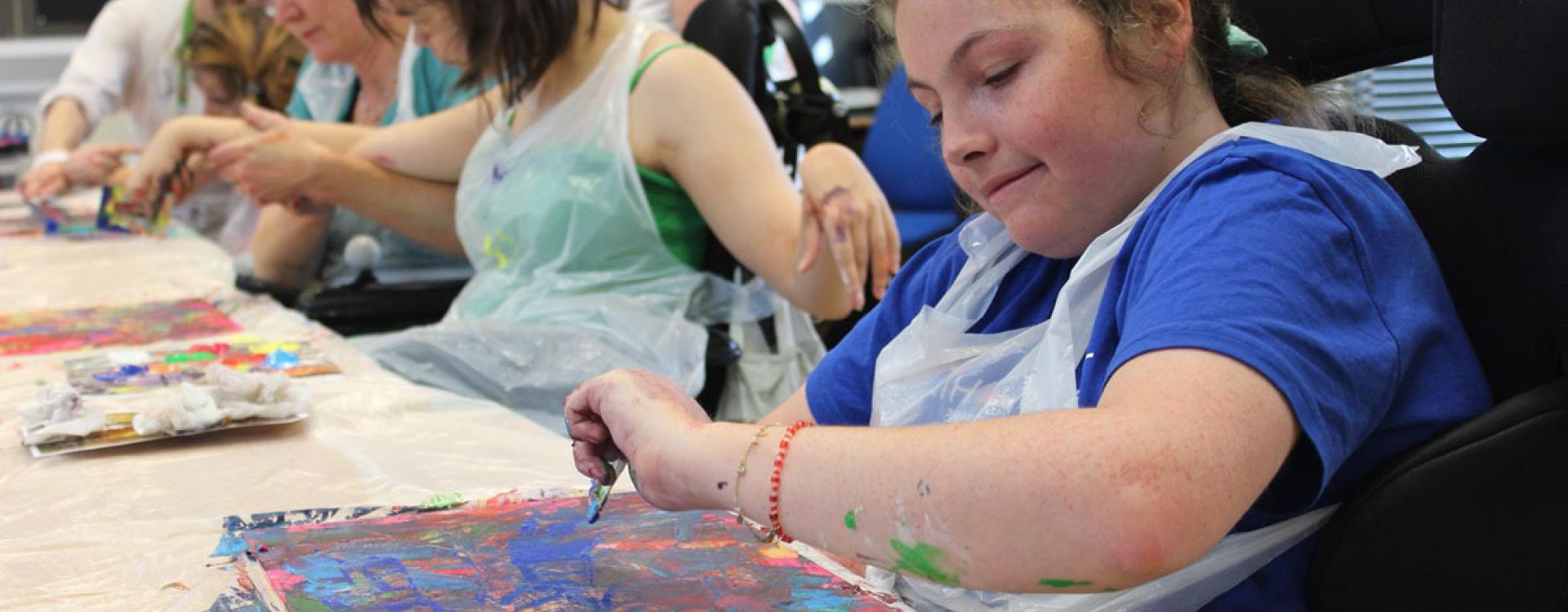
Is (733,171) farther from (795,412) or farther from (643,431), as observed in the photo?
(643,431)

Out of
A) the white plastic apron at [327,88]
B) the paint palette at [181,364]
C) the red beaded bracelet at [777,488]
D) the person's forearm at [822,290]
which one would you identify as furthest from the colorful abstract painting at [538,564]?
the white plastic apron at [327,88]

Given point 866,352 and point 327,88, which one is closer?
point 866,352

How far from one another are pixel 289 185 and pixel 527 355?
0.73m

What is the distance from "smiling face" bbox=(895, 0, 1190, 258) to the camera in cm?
77

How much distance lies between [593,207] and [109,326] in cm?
59

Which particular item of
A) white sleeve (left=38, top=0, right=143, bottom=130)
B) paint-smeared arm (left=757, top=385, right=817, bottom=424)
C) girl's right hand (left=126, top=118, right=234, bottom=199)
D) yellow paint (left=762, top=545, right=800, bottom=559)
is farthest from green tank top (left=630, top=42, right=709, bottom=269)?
white sleeve (left=38, top=0, right=143, bottom=130)

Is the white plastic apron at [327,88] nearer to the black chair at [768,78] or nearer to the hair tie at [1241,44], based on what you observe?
the black chair at [768,78]

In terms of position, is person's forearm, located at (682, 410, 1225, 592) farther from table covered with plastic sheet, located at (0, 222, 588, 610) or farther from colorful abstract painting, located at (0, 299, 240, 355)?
colorful abstract painting, located at (0, 299, 240, 355)

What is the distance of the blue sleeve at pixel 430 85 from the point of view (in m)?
A: 2.34

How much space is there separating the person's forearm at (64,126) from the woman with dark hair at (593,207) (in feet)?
5.53

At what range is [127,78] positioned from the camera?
350 cm

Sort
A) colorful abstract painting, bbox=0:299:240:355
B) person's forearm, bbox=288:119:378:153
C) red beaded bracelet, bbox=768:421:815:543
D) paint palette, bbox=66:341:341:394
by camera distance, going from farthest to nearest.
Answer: person's forearm, bbox=288:119:378:153 < colorful abstract painting, bbox=0:299:240:355 < paint palette, bbox=66:341:341:394 < red beaded bracelet, bbox=768:421:815:543

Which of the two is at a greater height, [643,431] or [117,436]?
[643,431]

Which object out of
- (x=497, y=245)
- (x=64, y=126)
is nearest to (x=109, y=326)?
(x=497, y=245)
